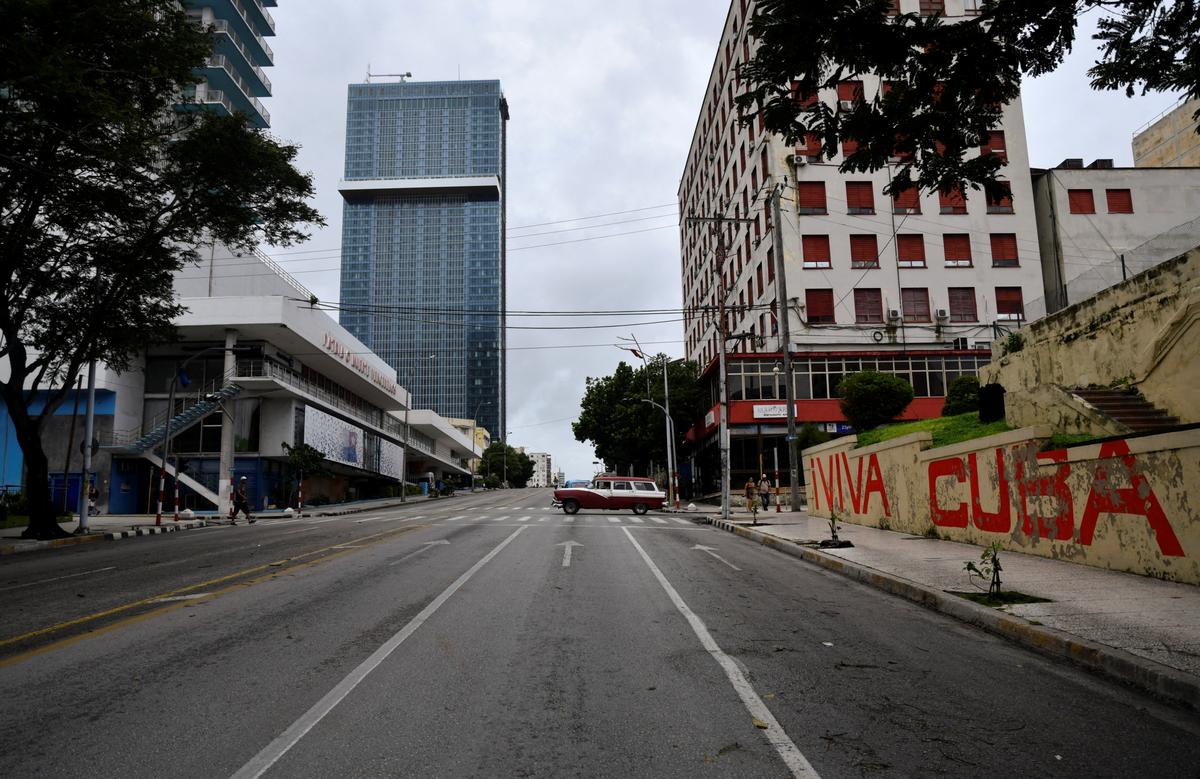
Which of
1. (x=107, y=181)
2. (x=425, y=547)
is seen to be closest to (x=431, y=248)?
(x=107, y=181)

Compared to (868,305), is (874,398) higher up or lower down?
lower down

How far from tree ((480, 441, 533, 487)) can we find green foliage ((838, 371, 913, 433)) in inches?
3933

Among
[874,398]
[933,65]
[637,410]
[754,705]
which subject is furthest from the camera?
[637,410]

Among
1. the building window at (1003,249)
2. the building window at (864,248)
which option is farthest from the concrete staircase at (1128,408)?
the building window at (1003,249)

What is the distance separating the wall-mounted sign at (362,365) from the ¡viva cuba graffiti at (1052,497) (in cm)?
4406

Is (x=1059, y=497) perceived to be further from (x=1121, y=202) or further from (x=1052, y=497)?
(x=1121, y=202)

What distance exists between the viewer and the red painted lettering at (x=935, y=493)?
14.4 meters

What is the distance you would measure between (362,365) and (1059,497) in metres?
55.5

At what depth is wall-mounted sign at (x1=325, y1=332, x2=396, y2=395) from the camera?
169 ft

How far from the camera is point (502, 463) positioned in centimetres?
14050

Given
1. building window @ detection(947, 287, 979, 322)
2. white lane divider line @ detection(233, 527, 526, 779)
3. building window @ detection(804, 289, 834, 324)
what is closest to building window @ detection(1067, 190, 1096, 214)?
building window @ detection(947, 287, 979, 322)

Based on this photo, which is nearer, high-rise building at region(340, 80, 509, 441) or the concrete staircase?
the concrete staircase

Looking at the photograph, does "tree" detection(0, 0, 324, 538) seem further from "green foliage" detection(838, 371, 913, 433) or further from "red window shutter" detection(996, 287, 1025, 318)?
"red window shutter" detection(996, 287, 1025, 318)

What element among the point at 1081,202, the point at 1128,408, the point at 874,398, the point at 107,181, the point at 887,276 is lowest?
the point at 1128,408
